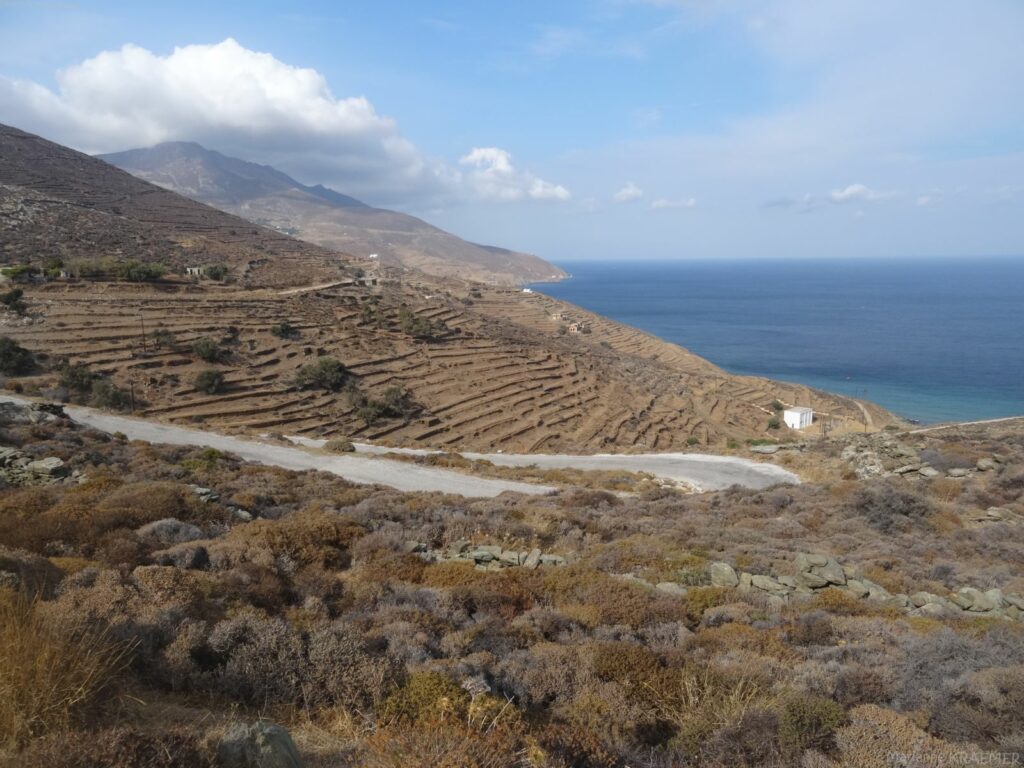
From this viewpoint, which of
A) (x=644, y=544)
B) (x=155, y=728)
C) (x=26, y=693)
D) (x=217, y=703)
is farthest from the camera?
(x=644, y=544)

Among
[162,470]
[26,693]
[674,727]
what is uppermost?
[26,693]

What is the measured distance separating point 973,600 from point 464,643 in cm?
811

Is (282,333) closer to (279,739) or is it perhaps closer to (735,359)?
(279,739)

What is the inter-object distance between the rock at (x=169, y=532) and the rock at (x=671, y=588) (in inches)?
286

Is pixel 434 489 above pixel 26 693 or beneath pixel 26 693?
beneath

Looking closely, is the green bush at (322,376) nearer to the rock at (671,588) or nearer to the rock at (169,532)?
the rock at (169,532)

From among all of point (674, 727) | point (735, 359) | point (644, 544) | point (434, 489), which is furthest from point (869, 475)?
point (735, 359)

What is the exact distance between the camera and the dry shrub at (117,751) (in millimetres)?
2814

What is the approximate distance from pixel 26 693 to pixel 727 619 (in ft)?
23.5

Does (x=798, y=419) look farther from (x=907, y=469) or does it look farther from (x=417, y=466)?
(x=417, y=466)

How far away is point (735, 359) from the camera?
314 feet

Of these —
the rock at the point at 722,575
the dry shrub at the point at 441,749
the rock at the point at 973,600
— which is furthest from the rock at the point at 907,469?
the dry shrub at the point at 441,749

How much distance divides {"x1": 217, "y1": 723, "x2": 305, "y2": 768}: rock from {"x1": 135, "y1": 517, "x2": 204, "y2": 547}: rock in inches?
234

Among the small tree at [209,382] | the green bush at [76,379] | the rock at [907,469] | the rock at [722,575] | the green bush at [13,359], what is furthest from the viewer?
the small tree at [209,382]
